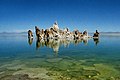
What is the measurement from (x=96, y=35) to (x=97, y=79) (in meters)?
141

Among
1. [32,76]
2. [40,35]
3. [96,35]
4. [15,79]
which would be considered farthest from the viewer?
[96,35]

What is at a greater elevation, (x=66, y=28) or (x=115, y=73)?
(x=66, y=28)

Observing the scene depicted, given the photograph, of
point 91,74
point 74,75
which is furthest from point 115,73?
point 74,75

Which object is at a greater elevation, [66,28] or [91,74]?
[66,28]

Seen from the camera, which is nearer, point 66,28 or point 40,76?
point 40,76

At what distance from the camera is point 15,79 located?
2450 centimetres

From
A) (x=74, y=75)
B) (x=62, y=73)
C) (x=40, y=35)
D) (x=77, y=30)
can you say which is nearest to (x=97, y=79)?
(x=74, y=75)

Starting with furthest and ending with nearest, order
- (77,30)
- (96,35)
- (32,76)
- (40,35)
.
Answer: (96,35) → (77,30) → (40,35) → (32,76)

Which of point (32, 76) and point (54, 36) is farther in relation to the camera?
point (54, 36)

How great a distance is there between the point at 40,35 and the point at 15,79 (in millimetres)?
114679

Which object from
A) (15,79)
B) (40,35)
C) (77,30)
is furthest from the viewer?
(77,30)

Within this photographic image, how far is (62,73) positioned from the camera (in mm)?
27891

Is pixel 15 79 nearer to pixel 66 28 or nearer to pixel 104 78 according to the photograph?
pixel 104 78

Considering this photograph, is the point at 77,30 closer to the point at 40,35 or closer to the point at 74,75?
the point at 40,35
